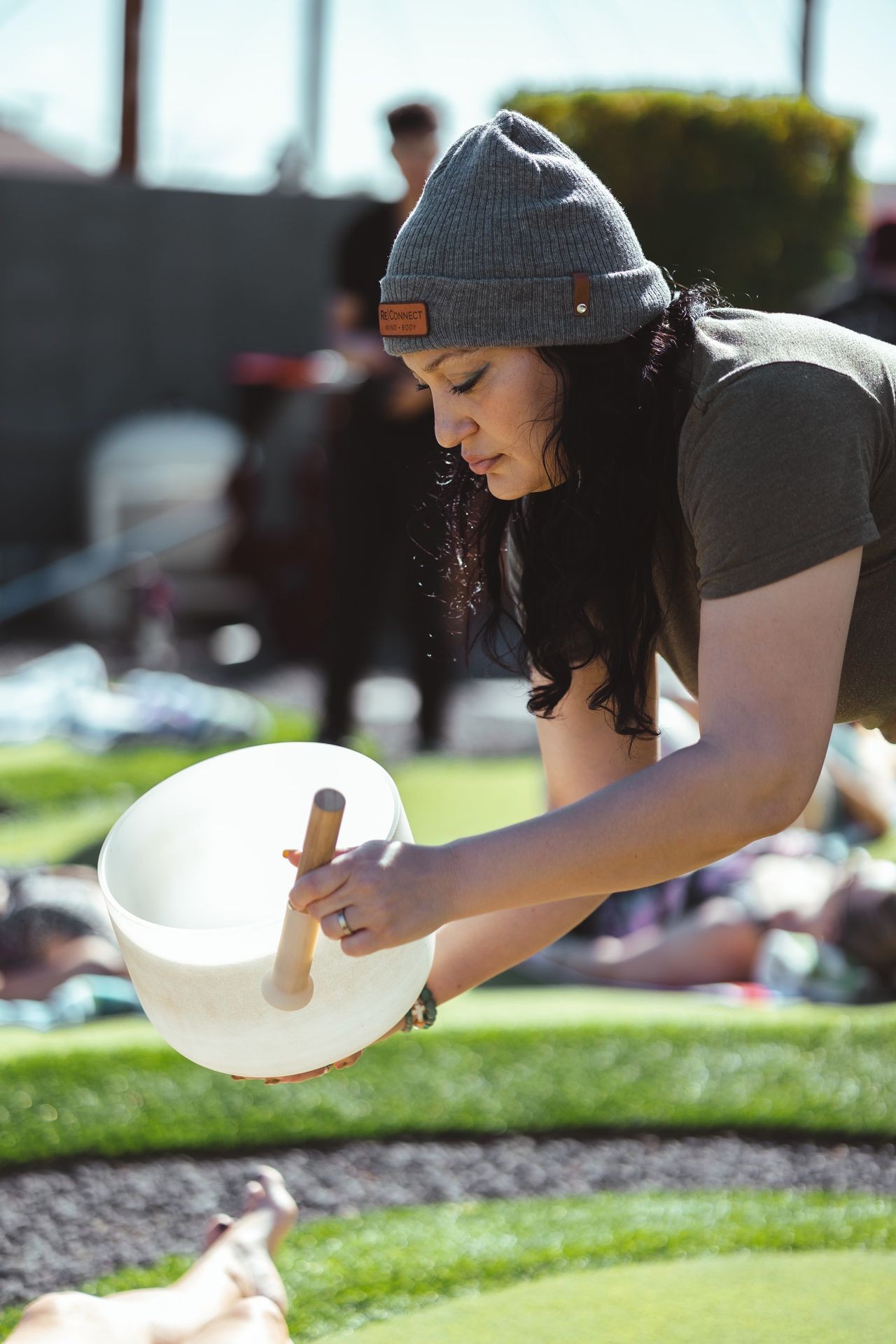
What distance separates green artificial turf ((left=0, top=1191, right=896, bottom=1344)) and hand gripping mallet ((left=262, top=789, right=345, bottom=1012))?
0.84 metres

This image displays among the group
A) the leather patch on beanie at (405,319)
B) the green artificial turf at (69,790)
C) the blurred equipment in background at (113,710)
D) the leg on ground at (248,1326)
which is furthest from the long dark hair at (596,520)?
the blurred equipment in background at (113,710)

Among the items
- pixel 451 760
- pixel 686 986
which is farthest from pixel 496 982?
pixel 451 760

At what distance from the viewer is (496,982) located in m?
3.27

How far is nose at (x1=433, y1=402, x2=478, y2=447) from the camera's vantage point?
4.20ft

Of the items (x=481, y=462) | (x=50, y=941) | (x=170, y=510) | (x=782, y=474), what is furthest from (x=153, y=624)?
(x=782, y=474)

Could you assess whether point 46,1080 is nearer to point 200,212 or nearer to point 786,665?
point 786,665

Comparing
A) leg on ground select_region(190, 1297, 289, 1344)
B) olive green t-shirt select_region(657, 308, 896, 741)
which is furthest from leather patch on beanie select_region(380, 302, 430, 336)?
leg on ground select_region(190, 1297, 289, 1344)

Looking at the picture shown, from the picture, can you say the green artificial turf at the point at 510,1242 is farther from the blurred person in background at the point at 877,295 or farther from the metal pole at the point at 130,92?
the metal pole at the point at 130,92

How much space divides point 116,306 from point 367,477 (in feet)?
15.1

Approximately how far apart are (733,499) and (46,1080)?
179cm

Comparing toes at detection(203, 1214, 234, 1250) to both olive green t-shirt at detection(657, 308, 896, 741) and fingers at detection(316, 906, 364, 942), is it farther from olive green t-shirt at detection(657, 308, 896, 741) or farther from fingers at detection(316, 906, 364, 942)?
olive green t-shirt at detection(657, 308, 896, 741)

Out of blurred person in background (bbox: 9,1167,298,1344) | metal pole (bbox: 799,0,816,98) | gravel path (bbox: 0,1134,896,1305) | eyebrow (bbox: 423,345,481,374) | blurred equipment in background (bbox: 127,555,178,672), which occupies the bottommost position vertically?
blurred equipment in background (bbox: 127,555,178,672)

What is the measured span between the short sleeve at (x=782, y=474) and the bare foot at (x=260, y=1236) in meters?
1.10

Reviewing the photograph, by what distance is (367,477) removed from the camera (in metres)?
4.75
